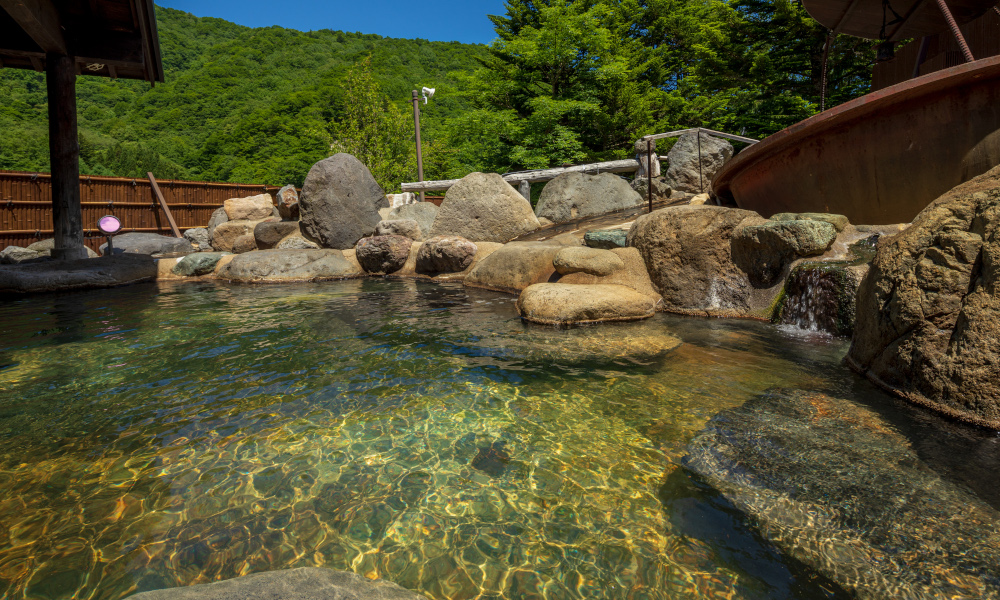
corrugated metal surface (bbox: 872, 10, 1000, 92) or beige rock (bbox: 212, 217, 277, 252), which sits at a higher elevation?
corrugated metal surface (bbox: 872, 10, 1000, 92)

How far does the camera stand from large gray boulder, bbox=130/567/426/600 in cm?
147

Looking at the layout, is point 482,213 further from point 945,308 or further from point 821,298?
point 945,308

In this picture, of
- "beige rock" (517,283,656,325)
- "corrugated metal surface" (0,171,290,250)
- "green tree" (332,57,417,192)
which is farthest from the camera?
"green tree" (332,57,417,192)

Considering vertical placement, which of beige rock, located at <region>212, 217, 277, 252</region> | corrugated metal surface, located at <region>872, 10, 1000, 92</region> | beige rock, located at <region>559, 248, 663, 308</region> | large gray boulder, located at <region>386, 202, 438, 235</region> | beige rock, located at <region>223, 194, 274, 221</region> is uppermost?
corrugated metal surface, located at <region>872, 10, 1000, 92</region>

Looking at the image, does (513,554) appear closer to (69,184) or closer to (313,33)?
(69,184)

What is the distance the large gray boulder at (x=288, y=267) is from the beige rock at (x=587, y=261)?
18.1 ft

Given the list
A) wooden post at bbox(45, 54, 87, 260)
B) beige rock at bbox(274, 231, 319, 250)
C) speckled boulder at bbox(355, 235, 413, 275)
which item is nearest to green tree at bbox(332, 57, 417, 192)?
beige rock at bbox(274, 231, 319, 250)

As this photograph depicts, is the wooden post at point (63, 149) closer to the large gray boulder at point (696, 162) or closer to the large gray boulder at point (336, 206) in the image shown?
the large gray boulder at point (336, 206)

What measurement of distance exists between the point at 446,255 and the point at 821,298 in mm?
6382

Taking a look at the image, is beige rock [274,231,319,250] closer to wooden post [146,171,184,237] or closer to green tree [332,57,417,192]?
wooden post [146,171,184,237]

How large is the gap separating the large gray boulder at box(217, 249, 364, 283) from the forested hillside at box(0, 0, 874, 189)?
1084cm

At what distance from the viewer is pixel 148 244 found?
13969 millimetres

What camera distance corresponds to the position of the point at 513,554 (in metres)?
1.98

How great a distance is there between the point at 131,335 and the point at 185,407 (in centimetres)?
293
